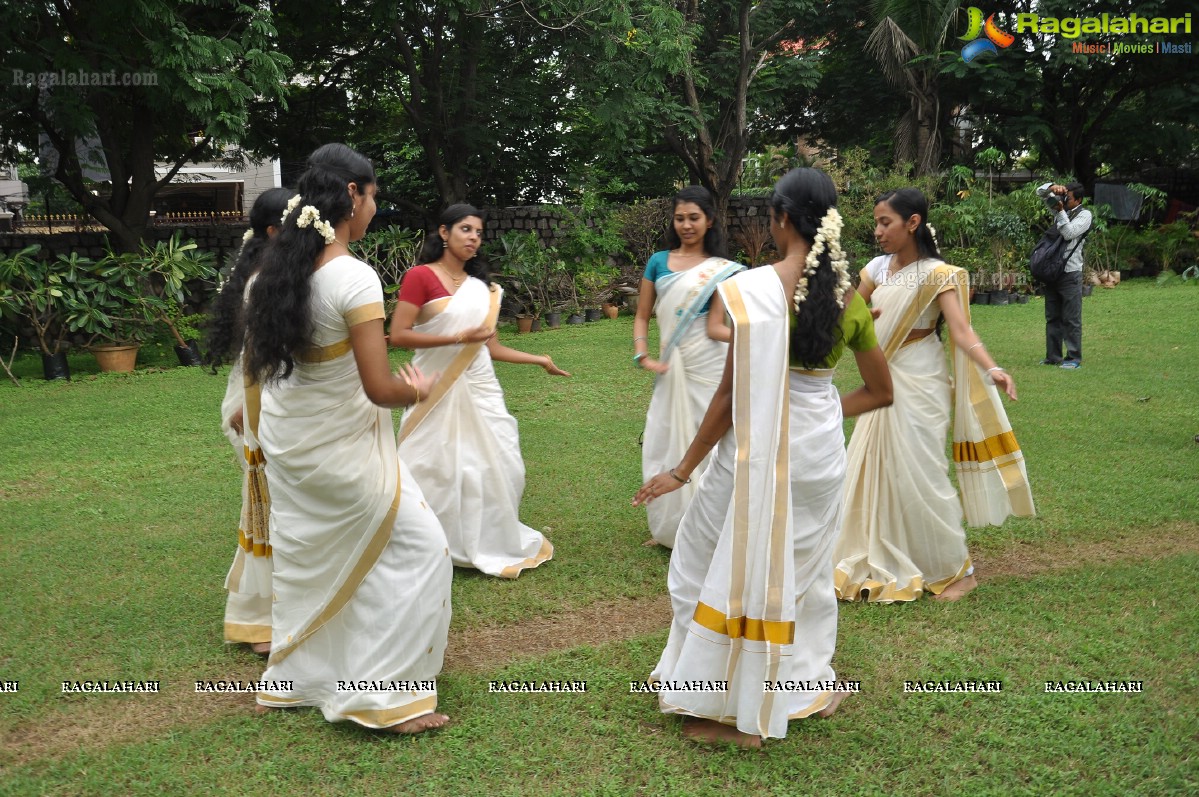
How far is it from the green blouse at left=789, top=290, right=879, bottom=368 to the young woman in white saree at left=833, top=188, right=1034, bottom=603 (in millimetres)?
1259

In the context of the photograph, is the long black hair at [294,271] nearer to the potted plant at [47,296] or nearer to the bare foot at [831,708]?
the bare foot at [831,708]

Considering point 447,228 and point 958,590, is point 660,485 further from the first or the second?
point 447,228

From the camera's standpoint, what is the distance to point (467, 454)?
206 inches

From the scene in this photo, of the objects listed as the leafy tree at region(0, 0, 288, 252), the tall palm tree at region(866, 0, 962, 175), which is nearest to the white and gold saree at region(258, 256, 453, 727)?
the leafy tree at region(0, 0, 288, 252)

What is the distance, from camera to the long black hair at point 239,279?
3.93 meters

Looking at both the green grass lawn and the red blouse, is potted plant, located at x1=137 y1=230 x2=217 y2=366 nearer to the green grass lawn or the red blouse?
the green grass lawn

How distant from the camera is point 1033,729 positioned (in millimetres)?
3406

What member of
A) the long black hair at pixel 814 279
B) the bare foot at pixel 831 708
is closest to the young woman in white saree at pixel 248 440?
the long black hair at pixel 814 279

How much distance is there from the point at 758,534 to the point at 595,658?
→ 1206 mm

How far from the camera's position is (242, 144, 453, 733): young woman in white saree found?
10.7 ft

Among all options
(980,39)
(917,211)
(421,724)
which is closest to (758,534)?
(421,724)

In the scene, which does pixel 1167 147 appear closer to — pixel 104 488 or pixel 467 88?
pixel 467 88

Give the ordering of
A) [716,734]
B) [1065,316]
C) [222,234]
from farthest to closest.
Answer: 1. [222,234]
2. [1065,316]
3. [716,734]

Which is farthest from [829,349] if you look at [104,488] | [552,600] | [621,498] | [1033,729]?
[104,488]
